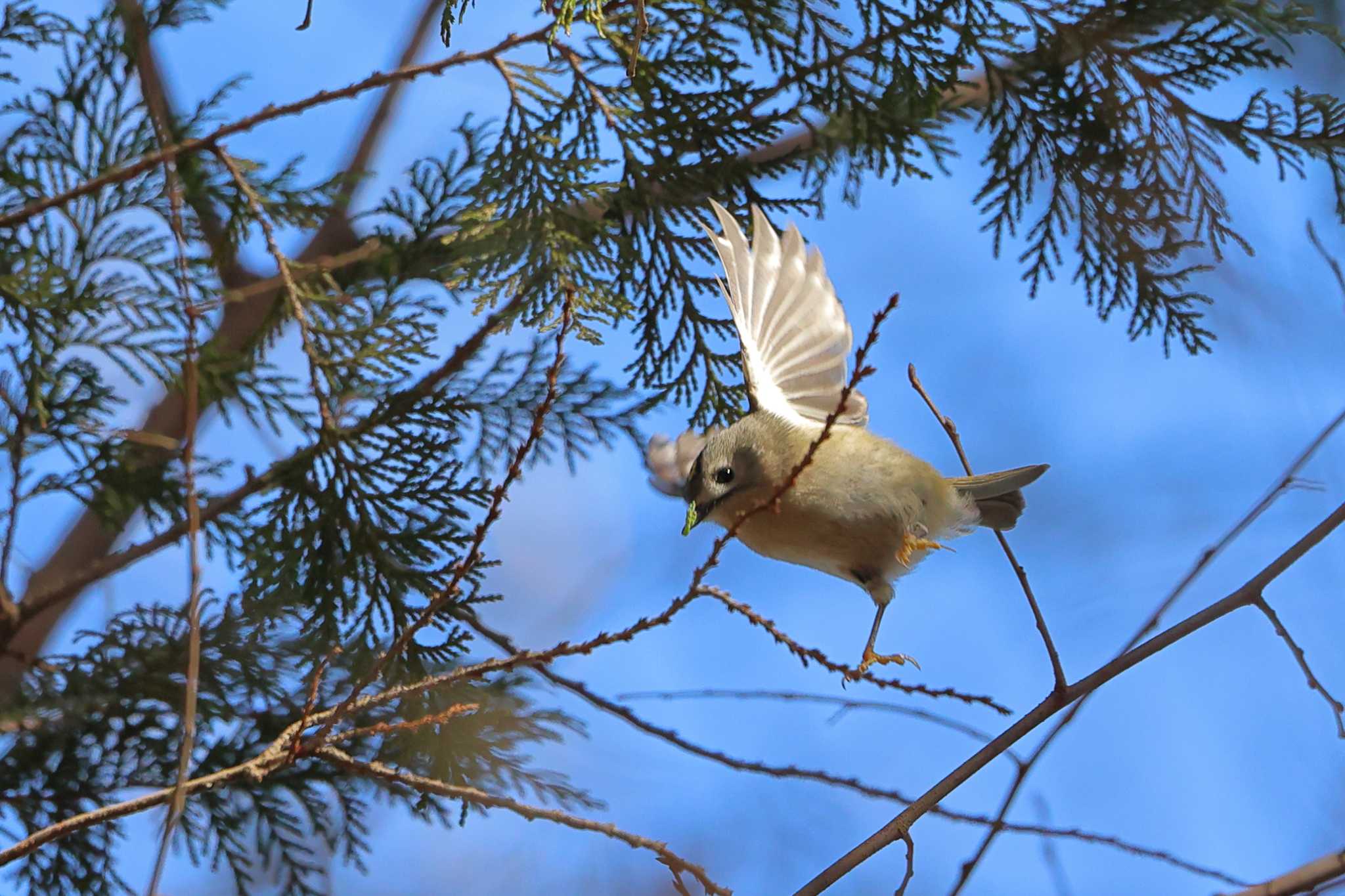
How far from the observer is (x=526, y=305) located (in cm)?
143

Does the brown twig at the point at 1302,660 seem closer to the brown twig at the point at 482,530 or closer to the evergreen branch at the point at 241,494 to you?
the brown twig at the point at 482,530

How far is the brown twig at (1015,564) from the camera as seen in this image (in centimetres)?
118

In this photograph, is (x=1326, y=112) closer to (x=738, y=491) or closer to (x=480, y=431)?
(x=738, y=491)

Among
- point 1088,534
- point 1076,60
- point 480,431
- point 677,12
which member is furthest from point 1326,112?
point 480,431

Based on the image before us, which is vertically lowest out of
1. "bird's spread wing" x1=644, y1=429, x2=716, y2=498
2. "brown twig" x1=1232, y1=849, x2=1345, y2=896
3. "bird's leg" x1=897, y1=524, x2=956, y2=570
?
"brown twig" x1=1232, y1=849, x2=1345, y2=896

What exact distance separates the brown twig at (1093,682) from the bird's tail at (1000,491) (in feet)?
Answer: 1.60

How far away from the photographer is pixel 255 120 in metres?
1.49

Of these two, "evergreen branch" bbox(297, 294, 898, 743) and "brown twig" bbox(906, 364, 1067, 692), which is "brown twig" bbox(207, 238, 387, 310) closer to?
→ "evergreen branch" bbox(297, 294, 898, 743)

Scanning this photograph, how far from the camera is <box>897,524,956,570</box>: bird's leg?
1.52m

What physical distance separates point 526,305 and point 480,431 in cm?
32

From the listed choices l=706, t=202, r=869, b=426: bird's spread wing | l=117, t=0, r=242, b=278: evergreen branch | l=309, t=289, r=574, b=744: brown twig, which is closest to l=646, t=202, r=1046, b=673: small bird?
l=706, t=202, r=869, b=426: bird's spread wing

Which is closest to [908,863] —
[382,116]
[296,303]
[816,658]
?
[816,658]

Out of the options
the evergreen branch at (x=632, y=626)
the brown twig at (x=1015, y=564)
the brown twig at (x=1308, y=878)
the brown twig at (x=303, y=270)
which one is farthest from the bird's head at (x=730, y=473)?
the brown twig at (x=1308, y=878)

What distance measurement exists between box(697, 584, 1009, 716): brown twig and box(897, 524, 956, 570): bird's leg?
360mm
